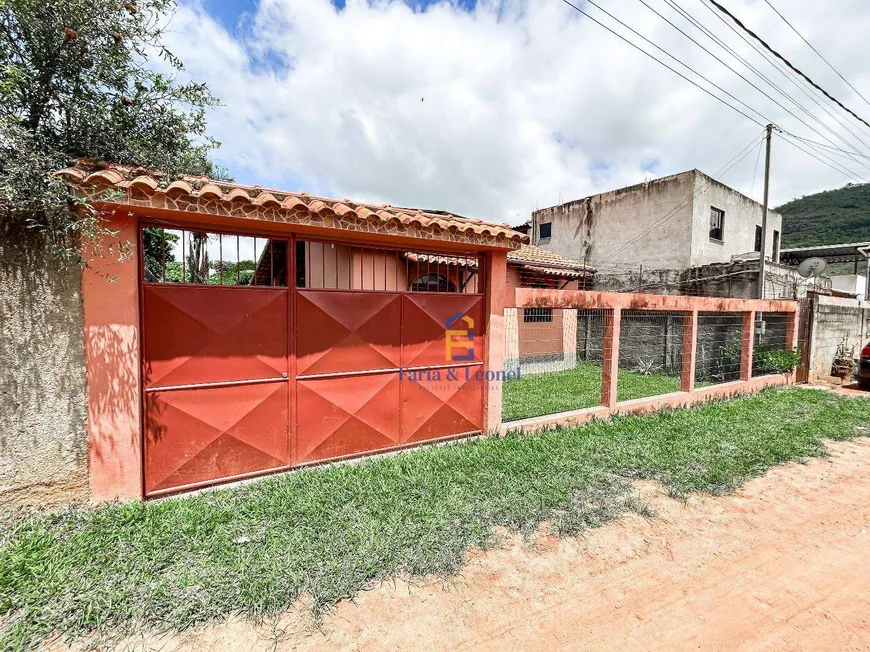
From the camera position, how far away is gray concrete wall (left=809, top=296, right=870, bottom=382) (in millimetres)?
10531

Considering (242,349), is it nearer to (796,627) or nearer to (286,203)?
(286,203)

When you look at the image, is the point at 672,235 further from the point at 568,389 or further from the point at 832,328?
the point at 568,389

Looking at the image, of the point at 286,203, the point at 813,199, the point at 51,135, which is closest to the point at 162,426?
the point at 286,203

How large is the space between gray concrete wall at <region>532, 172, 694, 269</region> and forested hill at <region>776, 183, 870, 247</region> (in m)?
23.0

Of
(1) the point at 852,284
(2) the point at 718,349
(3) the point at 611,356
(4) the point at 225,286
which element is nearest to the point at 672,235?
(2) the point at 718,349

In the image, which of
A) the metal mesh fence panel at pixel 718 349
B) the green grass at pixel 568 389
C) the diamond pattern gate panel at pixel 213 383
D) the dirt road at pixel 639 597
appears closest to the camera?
the dirt road at pixel 639 597

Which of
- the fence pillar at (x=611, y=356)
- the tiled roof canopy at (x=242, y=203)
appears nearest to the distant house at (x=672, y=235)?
the fence pillar at (x=611, y=356)

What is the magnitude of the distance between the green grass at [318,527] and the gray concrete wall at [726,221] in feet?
33.7

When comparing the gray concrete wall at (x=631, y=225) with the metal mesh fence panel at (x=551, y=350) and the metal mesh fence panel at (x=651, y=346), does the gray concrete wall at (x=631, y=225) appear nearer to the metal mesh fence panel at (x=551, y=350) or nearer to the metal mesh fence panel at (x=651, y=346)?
the metal mesh fence panel at (x=651, y=346)

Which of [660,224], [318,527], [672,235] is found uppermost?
[660,224]

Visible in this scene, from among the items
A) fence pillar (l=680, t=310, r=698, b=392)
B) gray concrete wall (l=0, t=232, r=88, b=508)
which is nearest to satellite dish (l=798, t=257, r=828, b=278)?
fence pillar (l=680, t=310, r=698, b=392)

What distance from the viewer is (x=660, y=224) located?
14.2m

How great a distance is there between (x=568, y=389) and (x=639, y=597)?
6.74 m

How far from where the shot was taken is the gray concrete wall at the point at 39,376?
120 inches
